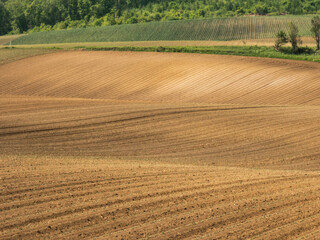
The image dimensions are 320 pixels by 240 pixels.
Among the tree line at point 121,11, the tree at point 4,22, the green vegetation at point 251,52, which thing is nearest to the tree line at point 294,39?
the green vegetation at point 251,52

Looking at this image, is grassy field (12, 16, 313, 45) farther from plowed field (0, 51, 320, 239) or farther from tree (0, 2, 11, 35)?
tree (0, 2, 11, 35)

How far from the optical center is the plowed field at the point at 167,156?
397 inches

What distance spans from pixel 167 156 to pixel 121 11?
9957cm

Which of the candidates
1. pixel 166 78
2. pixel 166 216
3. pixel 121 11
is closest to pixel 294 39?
pixel 166 78

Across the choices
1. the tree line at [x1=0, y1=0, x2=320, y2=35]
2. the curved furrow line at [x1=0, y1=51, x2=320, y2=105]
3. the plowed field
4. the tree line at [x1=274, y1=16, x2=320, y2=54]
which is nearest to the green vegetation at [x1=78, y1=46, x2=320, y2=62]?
the tree line at [x1=274, y1=16, x2=320, y2=54]

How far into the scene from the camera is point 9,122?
21.1 m

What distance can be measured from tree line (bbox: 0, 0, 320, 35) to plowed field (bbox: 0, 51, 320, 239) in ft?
192

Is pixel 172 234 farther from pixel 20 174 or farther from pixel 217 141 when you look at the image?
pixel 217 141

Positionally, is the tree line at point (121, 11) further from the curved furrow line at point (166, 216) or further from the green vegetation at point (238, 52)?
the curved furrow line at point (166, 216)

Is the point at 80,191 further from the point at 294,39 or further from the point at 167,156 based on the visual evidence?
the point at 294,39

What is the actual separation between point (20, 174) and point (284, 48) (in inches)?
1553

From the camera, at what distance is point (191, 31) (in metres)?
71.8

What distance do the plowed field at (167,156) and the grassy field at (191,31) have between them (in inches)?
1183

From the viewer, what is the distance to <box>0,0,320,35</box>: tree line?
312ft
